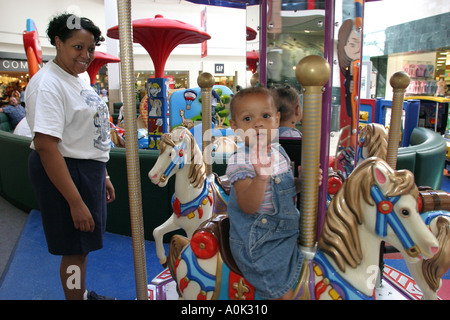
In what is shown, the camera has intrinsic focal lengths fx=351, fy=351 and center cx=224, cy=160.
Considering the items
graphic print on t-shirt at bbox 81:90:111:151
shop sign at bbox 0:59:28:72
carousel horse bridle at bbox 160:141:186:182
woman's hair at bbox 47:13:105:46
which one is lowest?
carousel horse bridle at bbox 160:141:186:182

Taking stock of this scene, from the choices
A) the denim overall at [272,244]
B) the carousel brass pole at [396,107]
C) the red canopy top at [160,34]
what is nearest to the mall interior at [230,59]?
the red canopy top at [160,34]

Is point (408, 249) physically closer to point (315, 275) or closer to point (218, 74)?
point (315, 275)

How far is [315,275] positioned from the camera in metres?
1.02

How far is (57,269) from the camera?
2363mm

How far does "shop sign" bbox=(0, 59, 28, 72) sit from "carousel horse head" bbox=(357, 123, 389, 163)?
10.5 meters

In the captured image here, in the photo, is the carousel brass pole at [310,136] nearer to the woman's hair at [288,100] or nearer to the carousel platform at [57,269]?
the woman's hair at [288,100]

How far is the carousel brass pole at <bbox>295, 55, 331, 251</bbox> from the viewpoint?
0.87m

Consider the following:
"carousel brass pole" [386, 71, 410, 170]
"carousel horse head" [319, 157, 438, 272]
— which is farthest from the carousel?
"carousel brass pole" [386, 71, 410, 170]

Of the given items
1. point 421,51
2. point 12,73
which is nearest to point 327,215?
point 421,51

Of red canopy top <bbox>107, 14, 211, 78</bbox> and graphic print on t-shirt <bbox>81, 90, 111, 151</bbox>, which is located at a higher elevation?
red canopy top <bbox>107, 14, 211, 78</bbox>

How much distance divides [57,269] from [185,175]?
1302mm

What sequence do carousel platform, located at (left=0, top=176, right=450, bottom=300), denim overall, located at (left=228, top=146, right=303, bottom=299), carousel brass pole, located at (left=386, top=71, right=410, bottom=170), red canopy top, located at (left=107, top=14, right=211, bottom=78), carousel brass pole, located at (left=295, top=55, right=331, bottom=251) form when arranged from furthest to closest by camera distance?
1. red canopy top, located at (left=107, top=14, right=211, bottom=78)
2. carousel platform, located at (left=0, top=176, right=450, bottom=300)
3. carousel brass pole, located at (left=386, top=71, right=410, bottom=170)
4. denim overall, located at (left=228, top=146, right=303, bottom=299)
5. carousel brass pole, located at (left=295, top=55, right=331, bottom=251)

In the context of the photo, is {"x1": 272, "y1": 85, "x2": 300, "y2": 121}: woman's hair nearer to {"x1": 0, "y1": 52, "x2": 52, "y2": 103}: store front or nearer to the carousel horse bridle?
the carousel horse bridle
